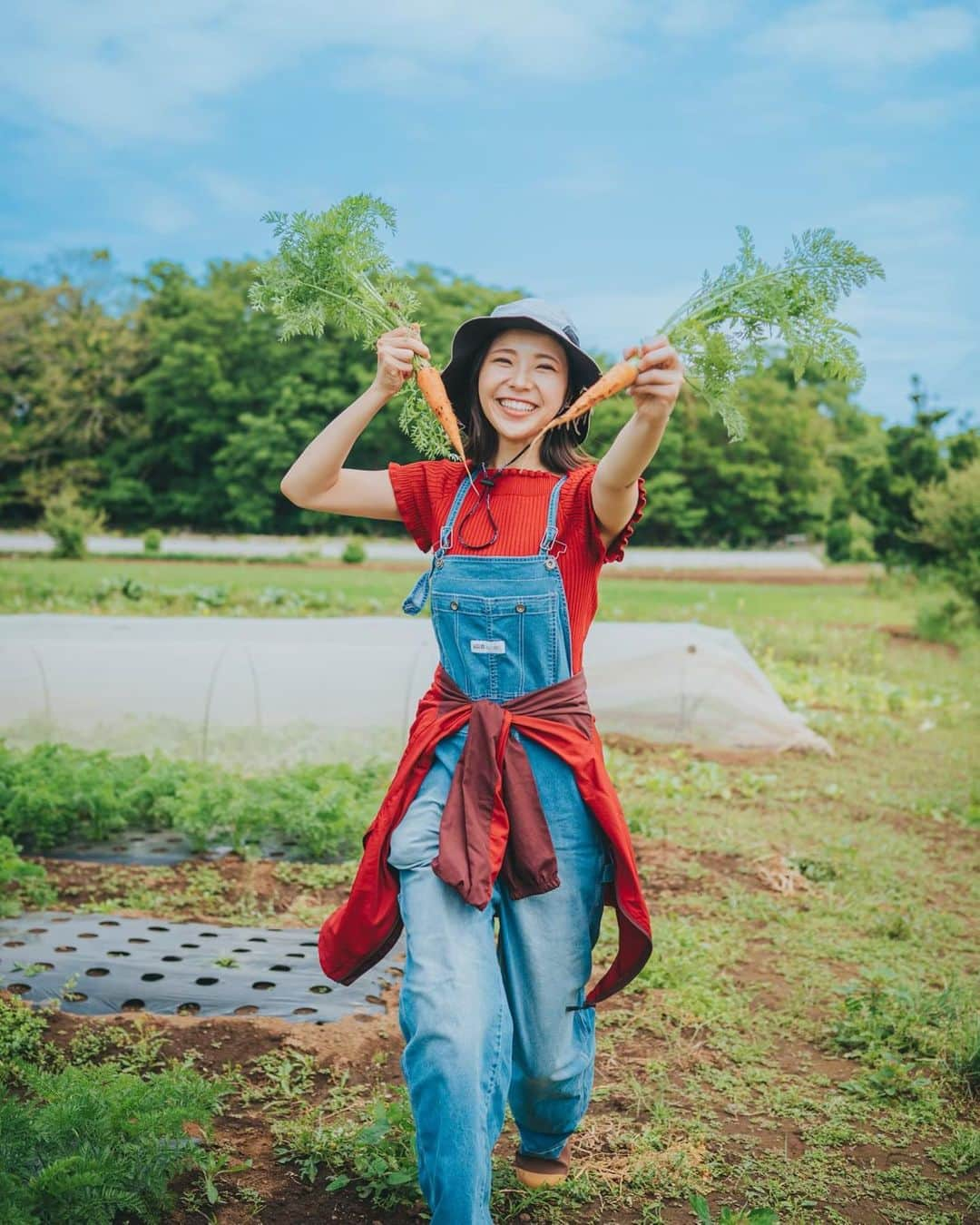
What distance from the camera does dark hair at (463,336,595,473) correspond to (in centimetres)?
263

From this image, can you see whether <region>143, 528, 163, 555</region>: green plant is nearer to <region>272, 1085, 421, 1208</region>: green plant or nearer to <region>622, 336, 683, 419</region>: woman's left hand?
<region>272, 1085, 421, 1208</region>: green plant

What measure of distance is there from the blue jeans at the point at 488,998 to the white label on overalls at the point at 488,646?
6.5 inches

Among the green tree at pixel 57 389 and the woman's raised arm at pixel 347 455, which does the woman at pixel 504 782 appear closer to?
the woman's raised arm at pixel 347 455

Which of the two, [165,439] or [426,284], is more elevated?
[426,284]

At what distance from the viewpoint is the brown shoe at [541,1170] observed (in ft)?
8.55

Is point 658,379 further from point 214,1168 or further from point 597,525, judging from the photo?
point 214,1168

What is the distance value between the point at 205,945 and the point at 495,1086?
2.17m

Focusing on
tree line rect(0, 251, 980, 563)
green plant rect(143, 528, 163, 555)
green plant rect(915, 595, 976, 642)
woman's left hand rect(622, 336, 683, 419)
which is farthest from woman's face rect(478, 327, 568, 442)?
tree line rect(0, 251, 980, 563)

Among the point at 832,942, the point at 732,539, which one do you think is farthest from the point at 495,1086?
the point at 732,539

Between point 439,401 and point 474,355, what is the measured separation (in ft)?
0.73

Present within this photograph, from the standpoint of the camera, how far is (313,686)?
698cm

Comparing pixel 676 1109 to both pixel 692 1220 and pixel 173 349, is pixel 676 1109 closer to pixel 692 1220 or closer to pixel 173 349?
pixel 692 1220

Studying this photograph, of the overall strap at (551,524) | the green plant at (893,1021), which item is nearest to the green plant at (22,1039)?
the overall strap at (551,524)

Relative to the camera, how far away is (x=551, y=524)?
2.44 m
